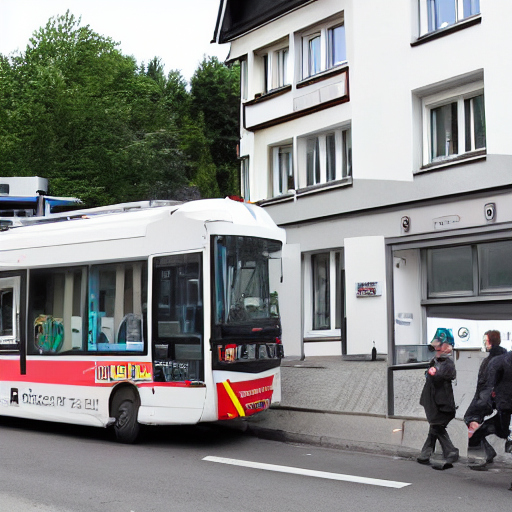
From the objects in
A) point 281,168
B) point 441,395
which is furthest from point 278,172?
point 441,395

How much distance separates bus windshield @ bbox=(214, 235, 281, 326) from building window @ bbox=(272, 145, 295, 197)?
11.1 metres

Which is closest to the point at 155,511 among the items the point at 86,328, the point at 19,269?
the point at 86,328

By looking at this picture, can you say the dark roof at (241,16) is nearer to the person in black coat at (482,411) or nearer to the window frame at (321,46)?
the window frame at (321,46)

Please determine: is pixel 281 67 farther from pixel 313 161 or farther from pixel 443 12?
pixel 443 12

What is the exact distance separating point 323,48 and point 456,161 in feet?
18.7

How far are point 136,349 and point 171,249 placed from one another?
143cm

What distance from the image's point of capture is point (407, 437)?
11875 mm

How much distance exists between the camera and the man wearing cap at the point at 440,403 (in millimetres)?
10359

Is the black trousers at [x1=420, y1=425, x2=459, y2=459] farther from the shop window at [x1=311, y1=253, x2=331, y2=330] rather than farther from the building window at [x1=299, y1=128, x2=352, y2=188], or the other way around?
the shop window at [x1=311, y1=253, x2=331, y2=330]

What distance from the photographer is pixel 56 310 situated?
13.4 m

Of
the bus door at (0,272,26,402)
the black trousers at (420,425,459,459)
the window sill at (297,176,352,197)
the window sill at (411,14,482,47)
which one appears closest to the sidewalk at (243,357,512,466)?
the black trousers at (420,425,459,459)

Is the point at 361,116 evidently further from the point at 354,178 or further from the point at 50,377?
the point at 50,377

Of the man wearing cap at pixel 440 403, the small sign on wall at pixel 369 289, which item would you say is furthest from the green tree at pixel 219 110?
the man wearing cap at pixel 440 403

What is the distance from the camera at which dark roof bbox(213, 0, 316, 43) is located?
77.6ft
